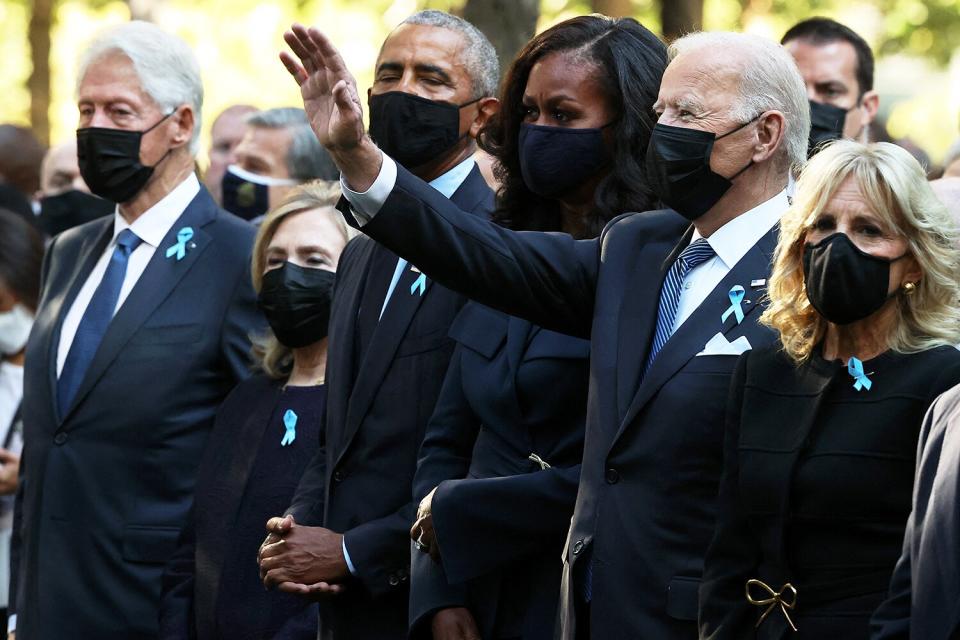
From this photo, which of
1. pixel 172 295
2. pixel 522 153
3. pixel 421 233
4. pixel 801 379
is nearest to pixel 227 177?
pixel 172 295

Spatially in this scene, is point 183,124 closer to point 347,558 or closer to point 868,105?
point 347,558

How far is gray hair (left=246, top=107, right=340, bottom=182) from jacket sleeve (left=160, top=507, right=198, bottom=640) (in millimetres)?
2707

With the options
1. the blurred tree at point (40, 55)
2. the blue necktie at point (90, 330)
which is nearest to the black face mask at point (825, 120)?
the blue necktie at point (90, 330)

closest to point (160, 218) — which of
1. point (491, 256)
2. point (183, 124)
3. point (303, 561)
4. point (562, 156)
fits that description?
point (183, 124)

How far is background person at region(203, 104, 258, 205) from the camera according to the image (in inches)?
389

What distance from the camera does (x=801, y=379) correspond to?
166 inches

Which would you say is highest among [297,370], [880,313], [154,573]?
[880,313]

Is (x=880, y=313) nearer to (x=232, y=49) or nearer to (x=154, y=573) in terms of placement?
(x=154, y=573)

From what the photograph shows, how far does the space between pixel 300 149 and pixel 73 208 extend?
1863mm

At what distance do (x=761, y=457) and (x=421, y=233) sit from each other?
1.09 metres

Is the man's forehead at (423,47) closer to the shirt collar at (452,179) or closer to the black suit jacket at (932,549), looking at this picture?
the shirt collar at (452,179)

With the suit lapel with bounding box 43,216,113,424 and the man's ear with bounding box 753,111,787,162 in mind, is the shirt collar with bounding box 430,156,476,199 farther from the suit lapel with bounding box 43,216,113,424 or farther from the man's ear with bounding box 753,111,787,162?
the suit lapel with bounding box 43,216,113,424

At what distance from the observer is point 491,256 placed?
4.76 m

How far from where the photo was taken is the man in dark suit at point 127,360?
6.54 m
